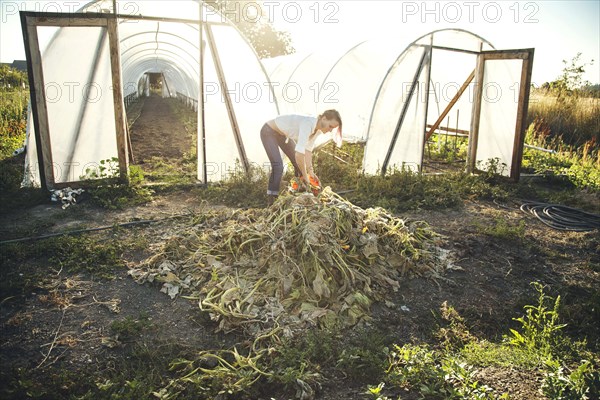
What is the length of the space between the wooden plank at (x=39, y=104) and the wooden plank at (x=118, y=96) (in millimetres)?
1018

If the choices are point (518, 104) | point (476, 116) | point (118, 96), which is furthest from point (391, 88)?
point (118, 96)

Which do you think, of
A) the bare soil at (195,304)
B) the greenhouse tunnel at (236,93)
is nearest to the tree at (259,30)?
the greenhouse tunnel at (236,93)

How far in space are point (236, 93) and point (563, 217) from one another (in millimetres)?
5822

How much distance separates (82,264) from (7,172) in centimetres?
405

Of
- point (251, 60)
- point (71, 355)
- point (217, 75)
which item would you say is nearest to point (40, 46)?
point (217, 75)

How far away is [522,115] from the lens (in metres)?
8.47

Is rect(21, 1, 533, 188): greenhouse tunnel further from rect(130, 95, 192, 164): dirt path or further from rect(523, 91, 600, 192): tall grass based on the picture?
rect(130, 95, 192, 164): dirt path

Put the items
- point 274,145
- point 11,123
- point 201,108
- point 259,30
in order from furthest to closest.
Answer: point 259,30, point 11,123, point 201,108, point 274,145

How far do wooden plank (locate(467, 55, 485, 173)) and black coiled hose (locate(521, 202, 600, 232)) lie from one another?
2.24 m

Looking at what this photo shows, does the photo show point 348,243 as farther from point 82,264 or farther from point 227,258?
point 82,264

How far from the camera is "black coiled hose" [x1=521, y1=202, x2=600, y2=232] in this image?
21.2ft

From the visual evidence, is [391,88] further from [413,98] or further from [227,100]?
[227,100]

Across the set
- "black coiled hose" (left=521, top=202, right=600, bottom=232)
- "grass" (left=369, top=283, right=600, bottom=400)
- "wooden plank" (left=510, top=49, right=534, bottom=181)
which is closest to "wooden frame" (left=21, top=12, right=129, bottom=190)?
"grass" (left=369, top=283, right=600, bottom=400)

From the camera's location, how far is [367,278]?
432cm
